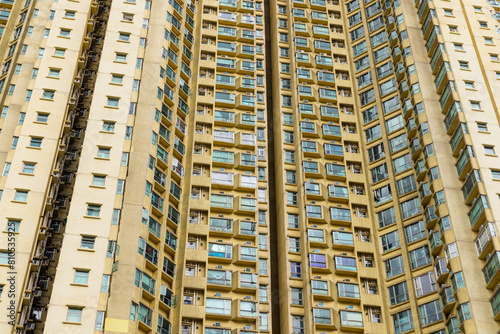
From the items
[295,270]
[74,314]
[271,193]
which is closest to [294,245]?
[295,270]

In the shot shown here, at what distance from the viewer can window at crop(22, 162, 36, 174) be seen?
197 ft

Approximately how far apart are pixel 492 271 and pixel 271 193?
25.2 m

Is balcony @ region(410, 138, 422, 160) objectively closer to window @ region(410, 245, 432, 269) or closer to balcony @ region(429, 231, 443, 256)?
balcony @ region(429, 231, 443, 256)

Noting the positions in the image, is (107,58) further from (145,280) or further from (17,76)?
(145,280)

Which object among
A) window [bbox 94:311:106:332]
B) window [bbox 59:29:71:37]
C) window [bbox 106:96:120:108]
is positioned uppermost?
window [bbox 59:29:71:37]

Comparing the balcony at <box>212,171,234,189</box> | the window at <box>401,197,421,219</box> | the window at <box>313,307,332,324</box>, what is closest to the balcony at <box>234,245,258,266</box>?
the balcony at <box>212,171,234,189</box>

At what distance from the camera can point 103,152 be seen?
61031 millimetres

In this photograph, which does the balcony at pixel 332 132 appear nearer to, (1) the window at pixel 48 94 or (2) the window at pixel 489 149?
(2) the window at pixel 489 149

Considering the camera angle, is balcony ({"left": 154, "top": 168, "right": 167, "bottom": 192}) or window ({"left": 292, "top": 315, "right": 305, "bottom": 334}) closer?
window ({"left": 292, "top": 315, "right": 305, "bottom": 334})

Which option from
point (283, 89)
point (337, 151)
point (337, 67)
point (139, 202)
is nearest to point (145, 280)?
point (139, 202)

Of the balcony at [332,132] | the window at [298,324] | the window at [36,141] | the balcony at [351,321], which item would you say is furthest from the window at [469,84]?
the window at [36,141]

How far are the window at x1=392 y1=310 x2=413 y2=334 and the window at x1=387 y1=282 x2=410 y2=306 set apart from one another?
4.00ft

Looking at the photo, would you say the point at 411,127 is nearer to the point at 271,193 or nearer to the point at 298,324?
the point at 271,193

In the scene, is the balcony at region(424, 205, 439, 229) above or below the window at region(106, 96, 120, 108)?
below
